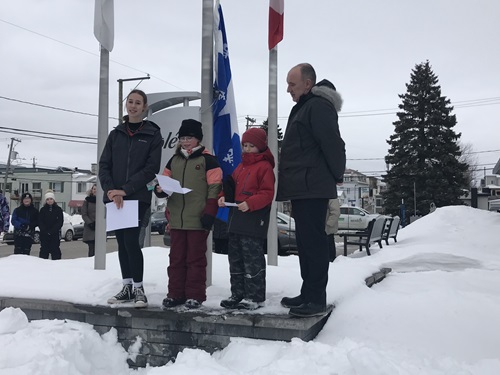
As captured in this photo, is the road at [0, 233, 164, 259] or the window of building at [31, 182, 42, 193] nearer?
the road at [0, 233, 164, 259]

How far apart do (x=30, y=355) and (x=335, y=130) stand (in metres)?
2.69

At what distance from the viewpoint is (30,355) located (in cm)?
316

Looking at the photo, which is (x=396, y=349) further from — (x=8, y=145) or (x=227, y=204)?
(x=8, y=145)

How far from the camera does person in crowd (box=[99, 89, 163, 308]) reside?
3877 millimetres

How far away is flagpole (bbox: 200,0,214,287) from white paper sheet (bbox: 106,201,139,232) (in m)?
1.15

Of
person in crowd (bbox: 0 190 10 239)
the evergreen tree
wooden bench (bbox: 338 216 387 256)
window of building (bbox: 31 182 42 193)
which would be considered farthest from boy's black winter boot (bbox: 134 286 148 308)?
window of building (bbox: 31 182 42 193)

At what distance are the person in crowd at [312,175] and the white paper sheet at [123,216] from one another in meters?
1.21

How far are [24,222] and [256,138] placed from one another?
783 cm

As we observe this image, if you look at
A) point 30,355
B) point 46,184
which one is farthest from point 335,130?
point 46,184

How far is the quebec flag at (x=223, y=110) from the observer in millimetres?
5145

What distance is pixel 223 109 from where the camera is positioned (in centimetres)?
534

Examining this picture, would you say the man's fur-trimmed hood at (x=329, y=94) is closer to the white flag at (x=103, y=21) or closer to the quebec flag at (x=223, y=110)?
the quebec flag at (x=223, y=110)

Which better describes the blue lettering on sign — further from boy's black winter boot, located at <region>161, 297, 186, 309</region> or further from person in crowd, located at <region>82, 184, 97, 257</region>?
boy's black winter boot, located at <region>161, 297, 186, 309</region>

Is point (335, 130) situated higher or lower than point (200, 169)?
higher
